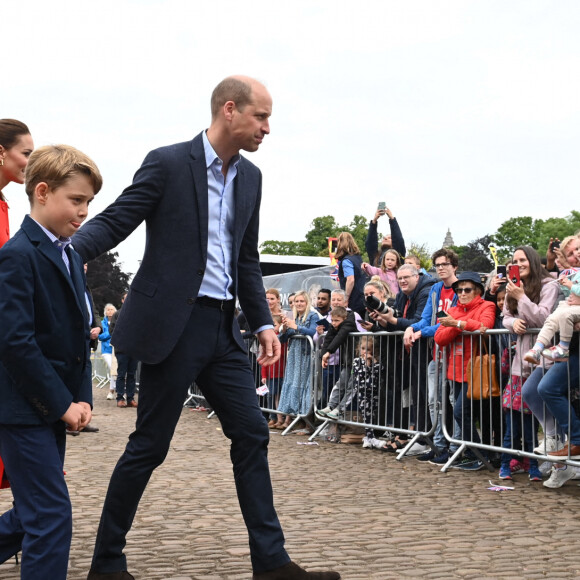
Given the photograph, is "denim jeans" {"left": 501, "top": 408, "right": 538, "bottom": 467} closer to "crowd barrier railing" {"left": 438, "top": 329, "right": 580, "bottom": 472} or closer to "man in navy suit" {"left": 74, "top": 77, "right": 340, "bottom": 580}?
"crowd barrier railing" {"left": 438, "top": 329, "right": 580, "bottom": 472}

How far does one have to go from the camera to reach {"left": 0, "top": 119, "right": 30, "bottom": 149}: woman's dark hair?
4527 millimetres

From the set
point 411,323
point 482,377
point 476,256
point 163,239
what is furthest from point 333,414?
point 476,256

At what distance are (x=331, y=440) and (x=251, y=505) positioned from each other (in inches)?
293

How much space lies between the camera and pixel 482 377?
870 cm

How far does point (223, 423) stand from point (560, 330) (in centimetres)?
384

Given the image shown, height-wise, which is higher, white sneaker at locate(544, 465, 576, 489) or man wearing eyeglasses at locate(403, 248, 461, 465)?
man wearing eyeglasses at locate(403, 248, 461, 465)

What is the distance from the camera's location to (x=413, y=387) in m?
10.1

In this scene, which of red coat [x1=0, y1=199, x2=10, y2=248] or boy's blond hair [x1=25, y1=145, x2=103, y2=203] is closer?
boy's blond hair [x1=25, y1=145, x2=103, y2=203]

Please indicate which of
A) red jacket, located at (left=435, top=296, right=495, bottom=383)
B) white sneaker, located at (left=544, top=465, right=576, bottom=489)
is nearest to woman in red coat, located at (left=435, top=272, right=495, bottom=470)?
red jacket, located at (left=435, top=296, right=495, bottom=383)

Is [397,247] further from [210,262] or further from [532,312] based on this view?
[210,262]

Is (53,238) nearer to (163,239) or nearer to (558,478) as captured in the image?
(163,239)

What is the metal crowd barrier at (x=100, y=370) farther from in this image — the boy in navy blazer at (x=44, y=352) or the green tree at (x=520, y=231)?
the green tree at (x=520, y=231)

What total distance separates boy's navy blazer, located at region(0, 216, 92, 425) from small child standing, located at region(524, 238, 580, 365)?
4.80 m

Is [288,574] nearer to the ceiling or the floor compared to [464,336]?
nearer to the floor
